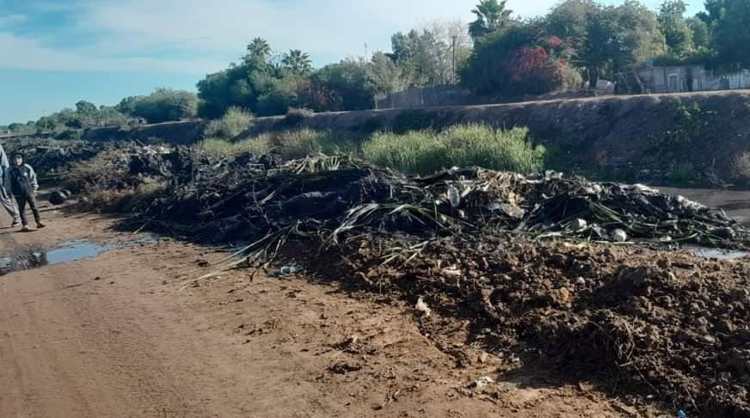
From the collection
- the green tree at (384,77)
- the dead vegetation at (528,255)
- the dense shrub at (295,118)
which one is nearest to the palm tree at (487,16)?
the green tree at (384,77)

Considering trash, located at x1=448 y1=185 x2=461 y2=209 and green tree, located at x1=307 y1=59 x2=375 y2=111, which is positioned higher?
green tree, located at x1=307 y1=59 x2=375 y2=111

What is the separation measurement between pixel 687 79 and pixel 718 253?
27.8m

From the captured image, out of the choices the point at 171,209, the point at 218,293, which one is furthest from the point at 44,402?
the point at 171,209

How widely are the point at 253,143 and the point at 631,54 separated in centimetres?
2183

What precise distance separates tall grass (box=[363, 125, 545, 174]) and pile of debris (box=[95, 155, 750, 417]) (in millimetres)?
5500

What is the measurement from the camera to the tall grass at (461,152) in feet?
60.9

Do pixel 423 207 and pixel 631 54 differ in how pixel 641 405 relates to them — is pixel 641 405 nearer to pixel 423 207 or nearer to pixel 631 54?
pixel 423 207

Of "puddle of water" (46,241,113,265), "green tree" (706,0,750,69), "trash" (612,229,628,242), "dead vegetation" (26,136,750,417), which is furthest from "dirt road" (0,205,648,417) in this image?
"green tree" (706,0,750,69)

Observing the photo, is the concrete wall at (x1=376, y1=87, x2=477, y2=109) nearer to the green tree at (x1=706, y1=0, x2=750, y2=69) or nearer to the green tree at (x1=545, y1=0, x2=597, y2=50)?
the green tree at (x1=545, y1=0, x2=597, y2=50)

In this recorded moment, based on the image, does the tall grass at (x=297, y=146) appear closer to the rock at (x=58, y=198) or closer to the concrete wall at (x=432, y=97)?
the rock at (x=58, y=198)

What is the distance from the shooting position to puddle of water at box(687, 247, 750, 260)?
340 inches

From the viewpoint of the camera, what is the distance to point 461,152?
19062mm

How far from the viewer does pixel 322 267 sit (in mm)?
8828

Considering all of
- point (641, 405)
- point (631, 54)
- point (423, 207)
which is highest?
point (631, 54)
